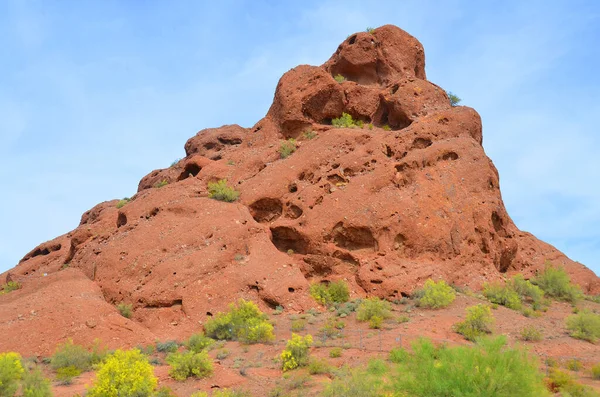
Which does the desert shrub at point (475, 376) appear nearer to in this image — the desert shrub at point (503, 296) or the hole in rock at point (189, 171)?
the desert shrub at point (503, 296)

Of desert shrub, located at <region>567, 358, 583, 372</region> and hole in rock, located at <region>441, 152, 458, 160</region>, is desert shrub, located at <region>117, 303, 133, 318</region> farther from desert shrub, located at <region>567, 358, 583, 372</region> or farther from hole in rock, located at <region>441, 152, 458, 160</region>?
hole in rock, located at <region>441, 152, 458, 160</region>

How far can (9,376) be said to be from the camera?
12820mm

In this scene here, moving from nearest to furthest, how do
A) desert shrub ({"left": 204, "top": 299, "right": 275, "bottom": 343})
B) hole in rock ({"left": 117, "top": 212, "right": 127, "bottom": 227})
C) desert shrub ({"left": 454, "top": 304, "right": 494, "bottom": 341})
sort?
desert shrub ({"left": 454, "top": 304, "right": 494, "bottom": 341}) < desert shrub ({"left": 204, "top": 299, "right": 275, "bottom": 343}) < hole in rock ({"left": 117, "top": 212, "right": 127, "bottom": 227})

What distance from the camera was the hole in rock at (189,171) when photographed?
2804 cm

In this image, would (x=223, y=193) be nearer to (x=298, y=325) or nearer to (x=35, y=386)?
(x=298, y=325)

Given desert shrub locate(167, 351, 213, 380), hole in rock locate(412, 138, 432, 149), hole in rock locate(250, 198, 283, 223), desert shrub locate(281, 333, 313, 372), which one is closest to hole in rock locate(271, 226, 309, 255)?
hole in rock locate(250, 198, 283, 223)

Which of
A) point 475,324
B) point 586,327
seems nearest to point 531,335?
point 475,324

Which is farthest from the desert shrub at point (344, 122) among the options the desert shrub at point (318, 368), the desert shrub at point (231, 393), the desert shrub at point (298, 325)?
the desert shrub at point (231, 393)

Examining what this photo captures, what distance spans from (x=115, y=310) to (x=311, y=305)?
21.7 feet

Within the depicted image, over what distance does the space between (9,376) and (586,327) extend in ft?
53.0

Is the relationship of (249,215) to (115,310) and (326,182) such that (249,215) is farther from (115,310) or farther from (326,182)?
(115,310)

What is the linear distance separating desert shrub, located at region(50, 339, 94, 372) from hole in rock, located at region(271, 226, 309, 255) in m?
8.74

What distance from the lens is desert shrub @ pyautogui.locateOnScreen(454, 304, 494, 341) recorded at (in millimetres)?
16391

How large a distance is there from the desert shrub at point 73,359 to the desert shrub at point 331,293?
7.75m
